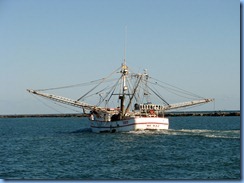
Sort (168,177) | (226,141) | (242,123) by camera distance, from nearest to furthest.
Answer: (242,123)
(168,177)
(226,141)

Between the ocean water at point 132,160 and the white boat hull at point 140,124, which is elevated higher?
the white boat hull at point 140,124

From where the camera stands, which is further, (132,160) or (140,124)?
(140,124)

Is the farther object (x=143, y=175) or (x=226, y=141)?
(x=226, y=141)

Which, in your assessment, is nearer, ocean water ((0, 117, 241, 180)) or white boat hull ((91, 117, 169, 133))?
ocean water ((0, 117, 241, 180))

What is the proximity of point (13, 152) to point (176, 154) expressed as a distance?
13.9 metres

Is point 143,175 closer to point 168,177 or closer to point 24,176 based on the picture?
point 168,177

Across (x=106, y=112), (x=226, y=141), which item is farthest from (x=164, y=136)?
(x=106, y=112)

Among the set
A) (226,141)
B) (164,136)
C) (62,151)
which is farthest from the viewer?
(164,136)

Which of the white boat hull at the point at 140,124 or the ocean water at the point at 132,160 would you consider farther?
the white boat hull at the point at 140,124

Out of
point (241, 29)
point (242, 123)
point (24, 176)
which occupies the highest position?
point (241, 29)

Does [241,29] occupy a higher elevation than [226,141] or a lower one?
higher

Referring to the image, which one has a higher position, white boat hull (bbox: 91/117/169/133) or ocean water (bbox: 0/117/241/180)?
white boat hull (bbox: 91/117/169/133)

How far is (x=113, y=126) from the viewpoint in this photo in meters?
54.5

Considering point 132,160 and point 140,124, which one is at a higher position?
point 140,124
